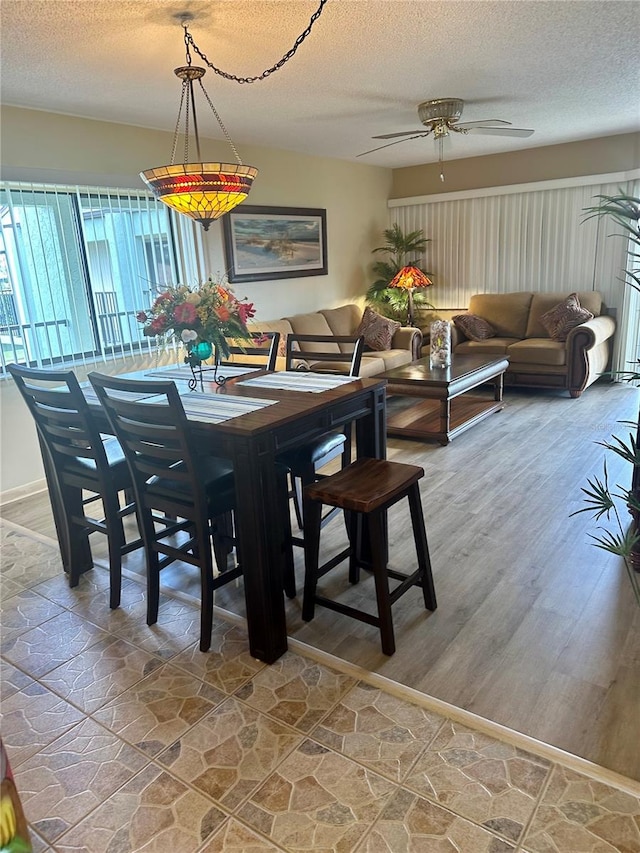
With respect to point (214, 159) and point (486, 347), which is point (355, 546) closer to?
point (214, 159)

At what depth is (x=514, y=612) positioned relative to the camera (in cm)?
245

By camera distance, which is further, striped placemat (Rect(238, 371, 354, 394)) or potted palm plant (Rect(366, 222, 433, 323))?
potted palm plant (Rect(366, 222, 433, 323))

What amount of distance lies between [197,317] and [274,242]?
11.8ft

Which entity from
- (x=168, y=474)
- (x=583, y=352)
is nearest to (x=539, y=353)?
(x=583, y=352)

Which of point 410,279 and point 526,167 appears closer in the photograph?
point 526,167

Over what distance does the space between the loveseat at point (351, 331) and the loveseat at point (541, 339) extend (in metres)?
0.41

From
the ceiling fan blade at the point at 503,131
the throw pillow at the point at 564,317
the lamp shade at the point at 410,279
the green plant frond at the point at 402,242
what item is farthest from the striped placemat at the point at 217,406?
the green plant frond at the point at 402,242

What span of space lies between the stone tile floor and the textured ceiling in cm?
268

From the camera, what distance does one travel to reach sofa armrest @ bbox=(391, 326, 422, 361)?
20.9 feet

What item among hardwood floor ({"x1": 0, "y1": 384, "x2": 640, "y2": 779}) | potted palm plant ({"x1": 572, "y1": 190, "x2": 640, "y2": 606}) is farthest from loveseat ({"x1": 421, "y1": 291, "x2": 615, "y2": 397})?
potted palm plant ({"x1": 572, "y1": 190, "x2": 640, "y2": 606})

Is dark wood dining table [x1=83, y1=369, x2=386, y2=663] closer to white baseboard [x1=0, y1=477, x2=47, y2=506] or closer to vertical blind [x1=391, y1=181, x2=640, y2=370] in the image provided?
white baseboard [x1=0, y1=477, x2=47, y2=506]

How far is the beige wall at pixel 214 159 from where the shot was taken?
393 cm

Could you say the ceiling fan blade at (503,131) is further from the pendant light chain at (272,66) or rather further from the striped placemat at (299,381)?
the striped placemat at (299,381)

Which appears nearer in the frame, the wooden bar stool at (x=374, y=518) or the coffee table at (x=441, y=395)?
the wooden bar stool at (x=374, y=518)
